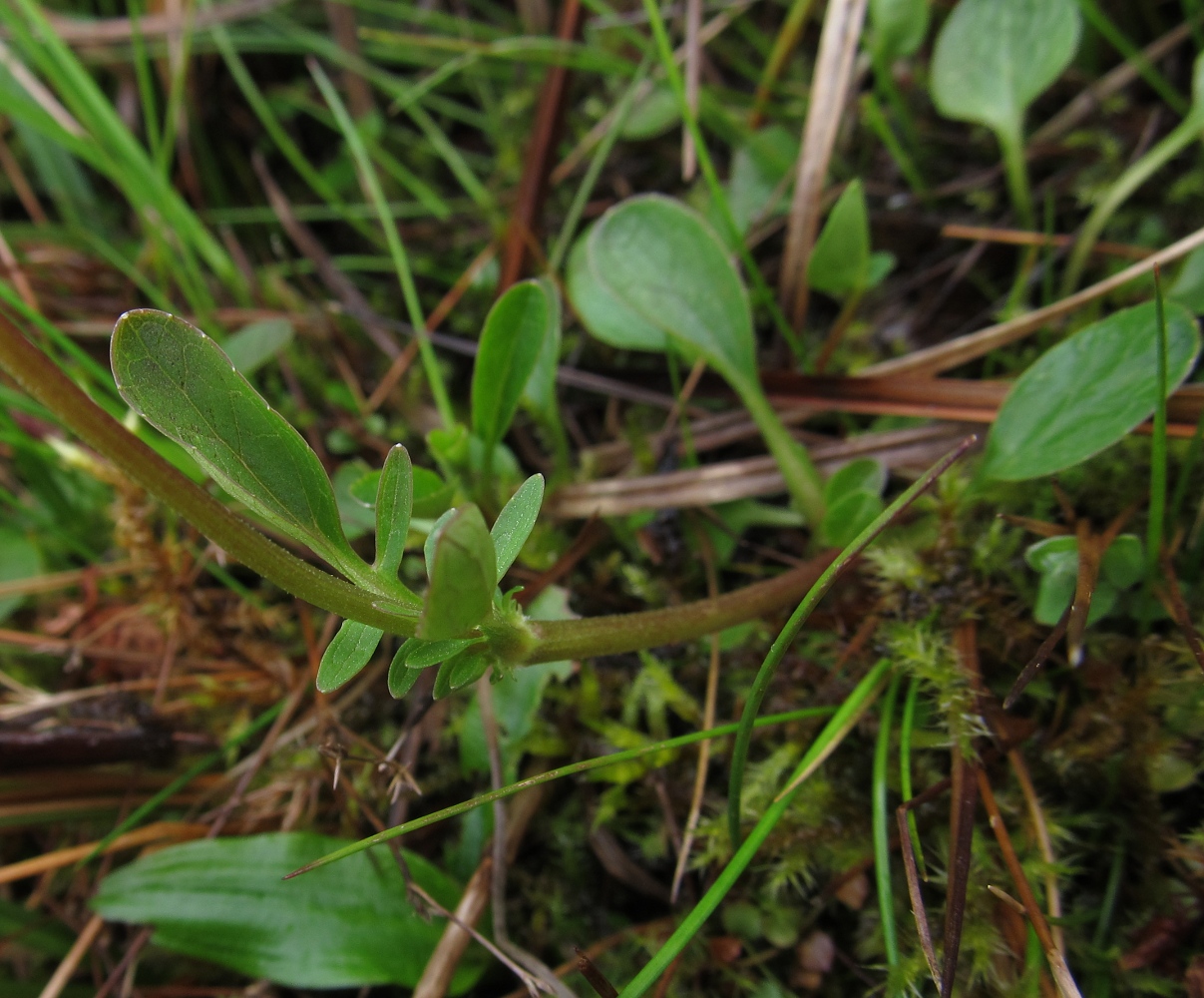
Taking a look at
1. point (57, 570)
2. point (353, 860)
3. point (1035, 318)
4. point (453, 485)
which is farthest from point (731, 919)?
point (57, 570)

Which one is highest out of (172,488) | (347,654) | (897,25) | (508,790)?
(897,25)

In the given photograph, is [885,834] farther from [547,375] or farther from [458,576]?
[547,375]

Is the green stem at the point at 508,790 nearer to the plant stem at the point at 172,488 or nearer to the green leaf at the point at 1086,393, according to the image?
the plant stem at the point at 172,488

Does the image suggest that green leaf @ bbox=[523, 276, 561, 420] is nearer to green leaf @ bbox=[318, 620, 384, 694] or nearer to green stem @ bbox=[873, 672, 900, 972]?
green leaf @ bbox=[318, 620, 384, 694]

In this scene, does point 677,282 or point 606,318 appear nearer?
point 677,282

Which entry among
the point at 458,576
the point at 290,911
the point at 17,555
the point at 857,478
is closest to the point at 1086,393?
the point at 857,478

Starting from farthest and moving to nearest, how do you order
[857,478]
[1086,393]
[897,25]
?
[897,25] < [857,478] < [1086,393]

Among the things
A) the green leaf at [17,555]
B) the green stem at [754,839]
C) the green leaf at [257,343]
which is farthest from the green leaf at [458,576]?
the green leaf at [17,555]
